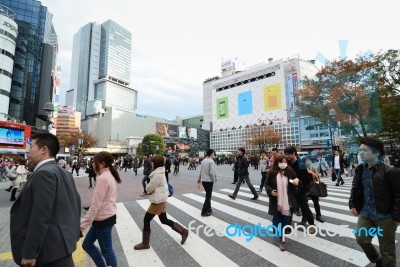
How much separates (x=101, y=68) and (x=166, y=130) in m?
62.0

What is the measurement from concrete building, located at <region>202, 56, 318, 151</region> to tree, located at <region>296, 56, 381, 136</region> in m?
51.1

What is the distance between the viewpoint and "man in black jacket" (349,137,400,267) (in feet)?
9.05

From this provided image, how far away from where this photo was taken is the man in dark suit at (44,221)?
1.80 meters

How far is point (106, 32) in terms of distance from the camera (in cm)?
13488

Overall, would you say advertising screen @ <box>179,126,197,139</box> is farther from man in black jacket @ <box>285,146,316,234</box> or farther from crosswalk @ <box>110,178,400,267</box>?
man in black jacket @ <box>285,146,316,234</box>

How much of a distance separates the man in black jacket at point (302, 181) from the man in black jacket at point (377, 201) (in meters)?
Answer: 1.83

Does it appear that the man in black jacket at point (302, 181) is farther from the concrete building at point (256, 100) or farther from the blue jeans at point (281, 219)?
the concrete building at point (256, 100)

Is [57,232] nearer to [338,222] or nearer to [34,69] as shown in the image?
[338,222]

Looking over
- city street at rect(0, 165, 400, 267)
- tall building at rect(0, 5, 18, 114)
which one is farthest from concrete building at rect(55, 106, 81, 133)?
city street at rect(0, 165, 400, 267)

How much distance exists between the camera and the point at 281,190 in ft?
13.4

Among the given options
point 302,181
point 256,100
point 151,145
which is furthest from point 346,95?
point 256,100

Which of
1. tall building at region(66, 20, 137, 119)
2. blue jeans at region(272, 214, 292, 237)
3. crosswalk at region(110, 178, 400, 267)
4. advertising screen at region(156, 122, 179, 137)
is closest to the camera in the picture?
crosswalk at region(110, 178, 400, 267)

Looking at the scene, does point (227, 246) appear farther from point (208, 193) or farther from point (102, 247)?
point (102, 247)

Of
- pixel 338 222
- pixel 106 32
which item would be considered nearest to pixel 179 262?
pixel 338 222
